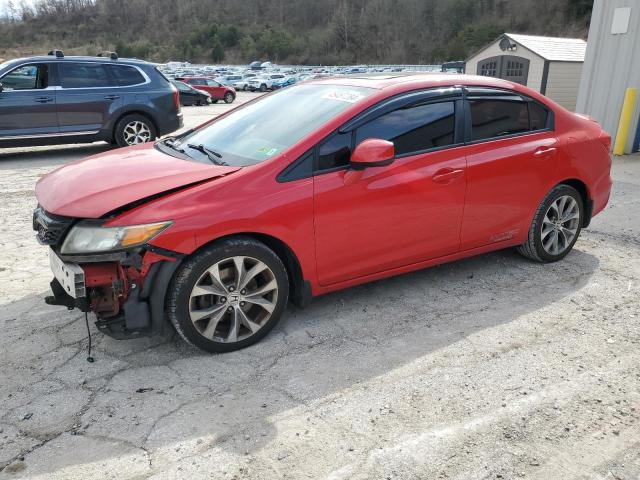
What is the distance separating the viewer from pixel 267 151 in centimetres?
342

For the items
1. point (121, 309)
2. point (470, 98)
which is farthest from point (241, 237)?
point (470, 98)

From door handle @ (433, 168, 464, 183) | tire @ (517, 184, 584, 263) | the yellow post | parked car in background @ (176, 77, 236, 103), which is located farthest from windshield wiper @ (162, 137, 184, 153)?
parked car in background @ (176, 77, 236, 103)

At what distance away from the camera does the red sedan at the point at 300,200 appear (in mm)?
2947

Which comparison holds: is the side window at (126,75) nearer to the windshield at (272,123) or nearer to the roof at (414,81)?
the windshield at (272,123)

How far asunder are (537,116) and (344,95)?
170cm

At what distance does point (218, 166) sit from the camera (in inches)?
131

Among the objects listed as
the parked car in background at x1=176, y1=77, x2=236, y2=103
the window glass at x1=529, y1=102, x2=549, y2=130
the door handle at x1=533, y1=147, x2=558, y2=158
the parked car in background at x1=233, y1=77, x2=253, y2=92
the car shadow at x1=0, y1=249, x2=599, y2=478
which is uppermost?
the window glass at x1=529, y1=102, x2=549, y2=130

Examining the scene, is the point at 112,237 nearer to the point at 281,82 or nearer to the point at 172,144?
the point at 172,144

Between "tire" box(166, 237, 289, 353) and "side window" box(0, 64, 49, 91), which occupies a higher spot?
"side window" box(0, 64, 49, 91)

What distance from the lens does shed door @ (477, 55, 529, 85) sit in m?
20.7

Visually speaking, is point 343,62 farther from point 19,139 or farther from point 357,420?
point 357,420

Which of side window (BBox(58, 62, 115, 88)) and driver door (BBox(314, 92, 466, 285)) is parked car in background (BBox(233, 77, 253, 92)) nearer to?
side window (BBox(58, 62, 115, 88))

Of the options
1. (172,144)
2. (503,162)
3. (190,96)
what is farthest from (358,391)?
(190,96)

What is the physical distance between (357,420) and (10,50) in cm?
11675
